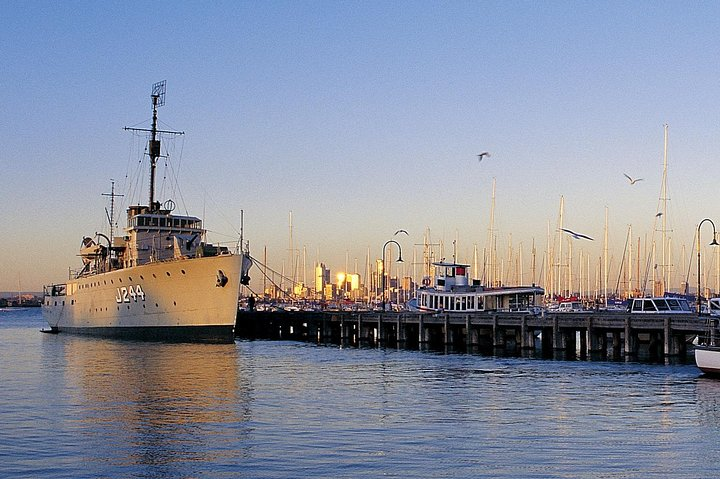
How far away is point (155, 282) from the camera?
68.9 meters

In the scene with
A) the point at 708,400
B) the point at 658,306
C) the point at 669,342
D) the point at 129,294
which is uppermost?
the point at 129,294

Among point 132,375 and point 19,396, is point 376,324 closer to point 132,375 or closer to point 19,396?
point 132,375

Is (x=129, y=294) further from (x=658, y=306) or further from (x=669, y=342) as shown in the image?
(x=669, y=342)


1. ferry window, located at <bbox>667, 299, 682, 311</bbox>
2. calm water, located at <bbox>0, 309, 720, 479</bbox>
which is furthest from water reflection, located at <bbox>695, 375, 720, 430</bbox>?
ferry window, located at <bbox>667, 299, 682, 311</bbox>

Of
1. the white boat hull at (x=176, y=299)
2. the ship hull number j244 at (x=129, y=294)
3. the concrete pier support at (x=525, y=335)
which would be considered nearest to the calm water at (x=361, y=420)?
the concrete pier support at (x=525, y=335)

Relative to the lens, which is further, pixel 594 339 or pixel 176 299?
pixel 176 299

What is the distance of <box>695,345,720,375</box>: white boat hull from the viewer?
3881 cm

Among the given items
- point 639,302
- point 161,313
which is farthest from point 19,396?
point 639,302

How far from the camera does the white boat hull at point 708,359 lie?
38.8 meters

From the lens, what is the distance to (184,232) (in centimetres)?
8100

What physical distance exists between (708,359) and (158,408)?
76.6 feet

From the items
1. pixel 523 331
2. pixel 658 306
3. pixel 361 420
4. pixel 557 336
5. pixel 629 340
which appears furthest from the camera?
pixel 523 331

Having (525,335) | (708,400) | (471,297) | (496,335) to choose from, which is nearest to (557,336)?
(525,335)

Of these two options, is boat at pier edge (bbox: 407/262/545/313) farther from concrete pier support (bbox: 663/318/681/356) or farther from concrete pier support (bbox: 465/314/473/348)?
concrete pier support (bbox: 663/318/681/356)
